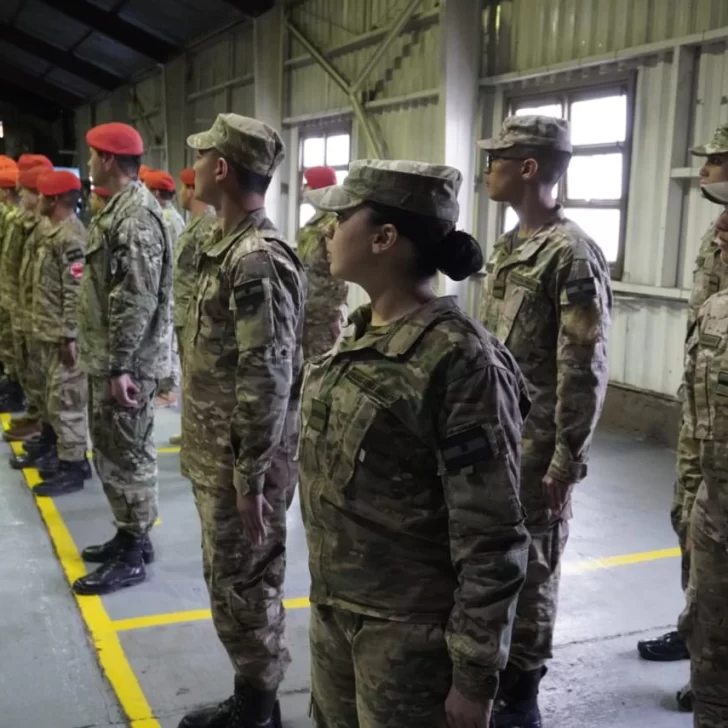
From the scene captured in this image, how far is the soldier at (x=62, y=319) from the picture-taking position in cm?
502

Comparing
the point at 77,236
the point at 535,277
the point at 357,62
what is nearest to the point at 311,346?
the point at 77,236

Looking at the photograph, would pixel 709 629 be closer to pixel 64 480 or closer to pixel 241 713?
pixel 241 713

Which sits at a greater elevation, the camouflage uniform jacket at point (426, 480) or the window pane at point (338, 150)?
the window pane at point (338, 150)

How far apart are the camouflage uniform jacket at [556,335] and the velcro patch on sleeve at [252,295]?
0.80m

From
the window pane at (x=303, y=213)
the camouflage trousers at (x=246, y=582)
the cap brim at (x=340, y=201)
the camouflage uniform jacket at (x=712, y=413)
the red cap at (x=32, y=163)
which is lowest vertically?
the camouflage trousers at (x=246, y=582)

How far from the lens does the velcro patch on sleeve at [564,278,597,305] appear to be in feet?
8.55

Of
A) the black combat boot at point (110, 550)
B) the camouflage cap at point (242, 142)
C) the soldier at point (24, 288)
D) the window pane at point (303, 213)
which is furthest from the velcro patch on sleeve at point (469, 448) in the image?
the window pane at point (303, 213)

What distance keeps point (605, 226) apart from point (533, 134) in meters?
4.48

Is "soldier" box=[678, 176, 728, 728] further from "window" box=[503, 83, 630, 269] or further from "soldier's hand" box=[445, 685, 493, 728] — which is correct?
"window" box=[503, 83, 630, 269]

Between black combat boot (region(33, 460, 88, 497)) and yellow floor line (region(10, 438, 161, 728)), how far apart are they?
0.94 feet

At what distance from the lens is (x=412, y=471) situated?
1.59m

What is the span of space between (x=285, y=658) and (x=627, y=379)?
4774 mm

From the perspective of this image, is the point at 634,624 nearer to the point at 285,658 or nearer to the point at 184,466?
the point at 285,658

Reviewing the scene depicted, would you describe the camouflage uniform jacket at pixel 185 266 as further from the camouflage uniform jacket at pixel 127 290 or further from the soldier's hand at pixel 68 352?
the camouflage uniform jacket at pixel 127 290
